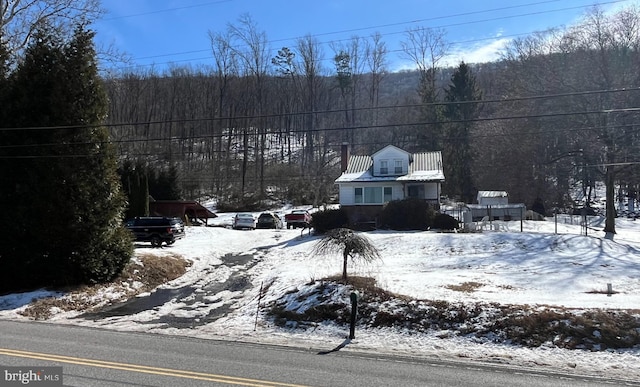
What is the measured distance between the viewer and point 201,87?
91.4 meters

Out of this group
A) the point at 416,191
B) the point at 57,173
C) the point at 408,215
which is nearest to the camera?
the point at 57,173

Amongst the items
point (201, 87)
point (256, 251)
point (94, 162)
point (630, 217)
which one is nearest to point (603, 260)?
point (256, 251)

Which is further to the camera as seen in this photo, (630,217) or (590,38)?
(630,217)

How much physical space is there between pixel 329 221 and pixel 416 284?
1963 centimetres

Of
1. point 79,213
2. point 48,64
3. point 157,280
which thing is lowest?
point 157,280

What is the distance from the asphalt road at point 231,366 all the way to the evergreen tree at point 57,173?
813cm

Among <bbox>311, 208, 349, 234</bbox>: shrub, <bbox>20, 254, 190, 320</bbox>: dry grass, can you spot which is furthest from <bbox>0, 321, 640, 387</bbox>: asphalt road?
<bbox>311, 208, 349, 234</bbox>: shrub

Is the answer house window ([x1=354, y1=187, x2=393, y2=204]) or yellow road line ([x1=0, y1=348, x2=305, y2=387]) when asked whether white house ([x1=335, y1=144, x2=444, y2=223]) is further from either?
yellow road line ([x1=0, y1=348, x2=305, y2=387])

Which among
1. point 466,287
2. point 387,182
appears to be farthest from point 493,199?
point 466,287

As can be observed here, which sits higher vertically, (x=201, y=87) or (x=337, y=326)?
(x=201, y=87)

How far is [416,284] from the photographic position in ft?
54.7

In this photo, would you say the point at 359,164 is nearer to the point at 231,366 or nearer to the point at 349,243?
the point at 349,243

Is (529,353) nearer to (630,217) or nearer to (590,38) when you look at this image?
(590,38)

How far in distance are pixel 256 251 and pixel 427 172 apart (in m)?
22.4
